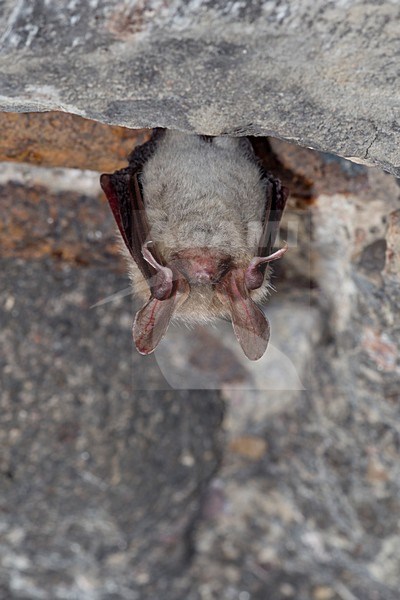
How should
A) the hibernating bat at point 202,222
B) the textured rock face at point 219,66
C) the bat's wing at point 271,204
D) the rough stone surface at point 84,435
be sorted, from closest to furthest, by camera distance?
the textured rock face at point 219,66
the hibernating bat at point 202,222
the bat's wing at point 271,204
the rough stone surface at point 84,435

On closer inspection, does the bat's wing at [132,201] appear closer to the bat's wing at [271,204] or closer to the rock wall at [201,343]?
the rock wall at [201,343]

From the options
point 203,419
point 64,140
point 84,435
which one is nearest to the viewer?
point 64,140

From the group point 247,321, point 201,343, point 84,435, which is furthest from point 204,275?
point 201,343

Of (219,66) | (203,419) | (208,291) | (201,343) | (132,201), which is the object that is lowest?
(203,419)

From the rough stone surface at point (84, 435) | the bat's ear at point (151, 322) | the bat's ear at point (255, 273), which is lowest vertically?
the rough stone surface at point (84, 435)

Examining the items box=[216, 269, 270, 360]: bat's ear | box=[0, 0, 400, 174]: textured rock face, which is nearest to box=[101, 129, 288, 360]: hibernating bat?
box=[216, 269, 270, 360]: bat's ear

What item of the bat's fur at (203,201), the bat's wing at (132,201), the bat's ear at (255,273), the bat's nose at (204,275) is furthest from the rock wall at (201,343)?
the bat's nose at (204,275)

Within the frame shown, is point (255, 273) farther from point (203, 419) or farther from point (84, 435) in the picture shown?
point (203, 419)

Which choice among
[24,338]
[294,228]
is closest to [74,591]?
[24,338]
